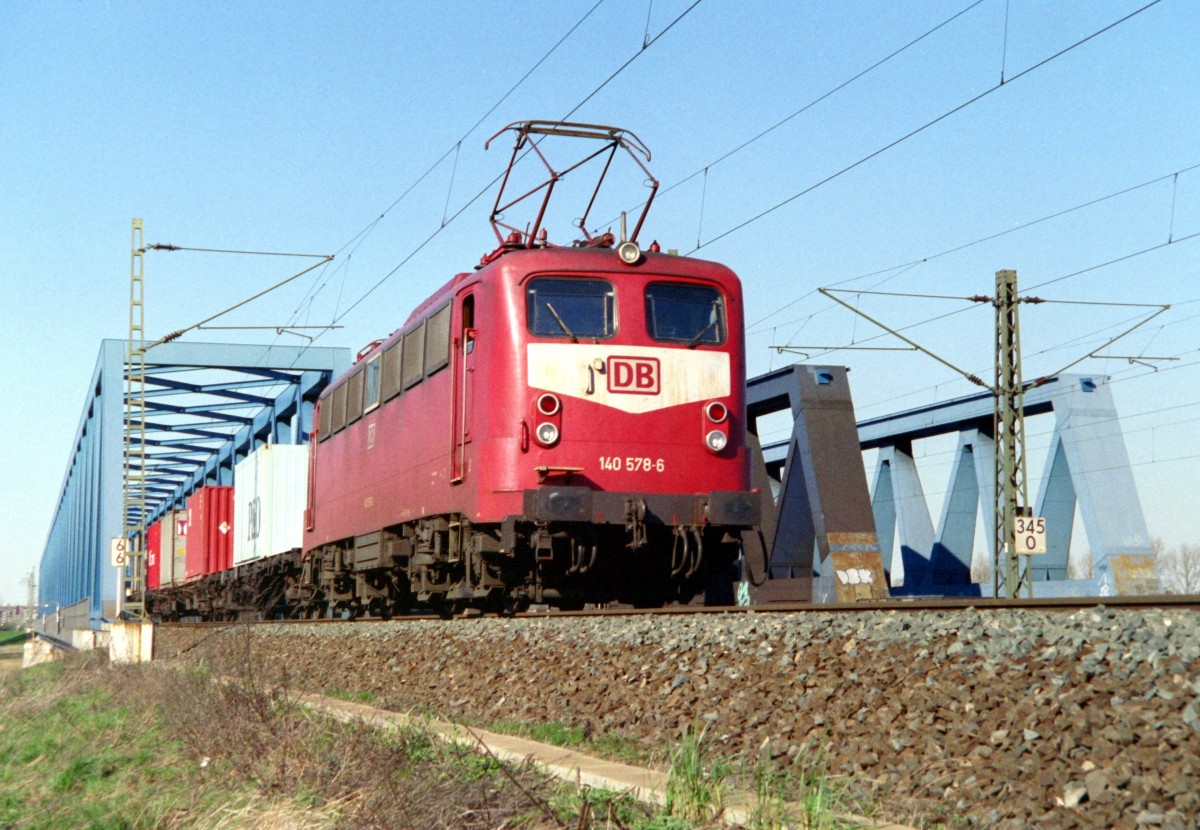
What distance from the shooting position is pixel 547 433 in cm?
1287

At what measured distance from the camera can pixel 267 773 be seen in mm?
7824

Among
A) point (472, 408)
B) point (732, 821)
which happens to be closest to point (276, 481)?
point (472, 408)

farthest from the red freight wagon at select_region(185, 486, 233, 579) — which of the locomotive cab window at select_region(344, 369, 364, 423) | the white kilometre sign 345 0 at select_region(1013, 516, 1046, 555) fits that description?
the white kilometre sign 345 0 at select_region(1013, 516, 1046, 555)

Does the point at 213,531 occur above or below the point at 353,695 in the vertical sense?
above

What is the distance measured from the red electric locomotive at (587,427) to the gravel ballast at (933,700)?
8.15ft

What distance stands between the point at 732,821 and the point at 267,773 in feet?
11.1

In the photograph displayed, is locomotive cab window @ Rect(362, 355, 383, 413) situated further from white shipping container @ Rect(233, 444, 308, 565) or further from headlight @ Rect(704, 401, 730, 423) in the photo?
headlight @ Rect(704, 401, 730, 423)

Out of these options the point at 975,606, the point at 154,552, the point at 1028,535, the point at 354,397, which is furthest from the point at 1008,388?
the point at 154,552

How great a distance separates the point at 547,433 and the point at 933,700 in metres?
7.05

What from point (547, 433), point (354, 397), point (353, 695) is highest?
point (354, 397)

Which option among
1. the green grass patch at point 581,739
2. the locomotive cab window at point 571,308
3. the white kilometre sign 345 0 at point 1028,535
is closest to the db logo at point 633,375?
the locomotive cab window at point 571,308

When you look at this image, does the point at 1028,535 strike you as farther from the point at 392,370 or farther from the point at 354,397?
the point at 392,370

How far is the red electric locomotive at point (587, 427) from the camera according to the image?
12914mm

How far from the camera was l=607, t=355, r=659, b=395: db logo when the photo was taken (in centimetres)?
1320
